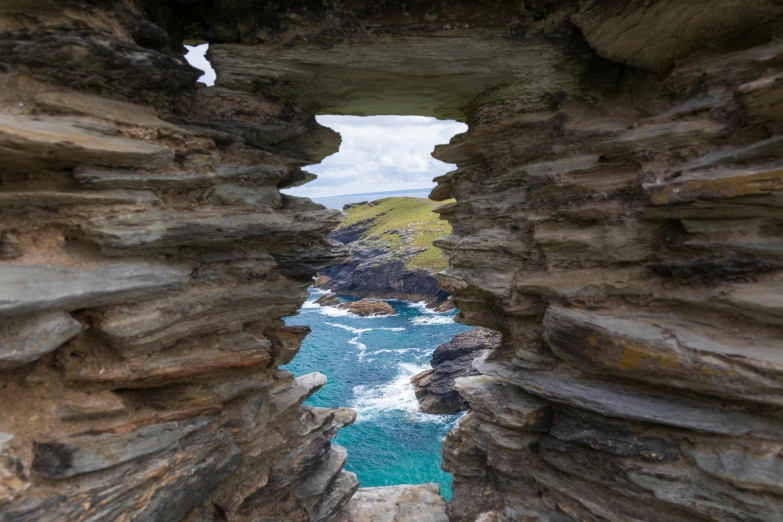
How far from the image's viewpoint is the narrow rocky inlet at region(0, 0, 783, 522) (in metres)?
10.2

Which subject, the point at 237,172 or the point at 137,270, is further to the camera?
the point at 237,172

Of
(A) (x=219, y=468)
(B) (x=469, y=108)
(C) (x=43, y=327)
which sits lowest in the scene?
(A) (x=219, y=468)

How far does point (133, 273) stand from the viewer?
11.2m

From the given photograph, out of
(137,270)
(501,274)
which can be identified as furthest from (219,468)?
(501,274)

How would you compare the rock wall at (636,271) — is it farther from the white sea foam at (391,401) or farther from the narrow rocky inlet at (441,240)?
the white sea foam at (391,401)

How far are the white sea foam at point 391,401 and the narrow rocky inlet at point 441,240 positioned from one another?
3393 cm

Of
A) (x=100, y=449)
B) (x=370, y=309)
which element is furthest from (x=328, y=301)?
(x=100, y=449)

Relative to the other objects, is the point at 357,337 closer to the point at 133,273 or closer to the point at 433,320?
the point at 433,320

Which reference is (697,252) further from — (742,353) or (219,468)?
(219,468)

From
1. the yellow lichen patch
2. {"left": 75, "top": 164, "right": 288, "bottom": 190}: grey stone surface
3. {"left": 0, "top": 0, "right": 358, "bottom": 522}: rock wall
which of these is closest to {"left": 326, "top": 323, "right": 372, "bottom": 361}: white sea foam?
{"left": 0, "top": 0, "right": 358, "bottom": 522}: rock wall

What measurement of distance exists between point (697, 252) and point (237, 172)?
528 inches

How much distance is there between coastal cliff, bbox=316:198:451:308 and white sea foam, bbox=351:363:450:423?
3504 cm

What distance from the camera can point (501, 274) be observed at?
1530cm

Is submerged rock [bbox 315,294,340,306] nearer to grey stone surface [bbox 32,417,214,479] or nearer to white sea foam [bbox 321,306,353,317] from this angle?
white sea foam [bbox 321,306,353,317]
